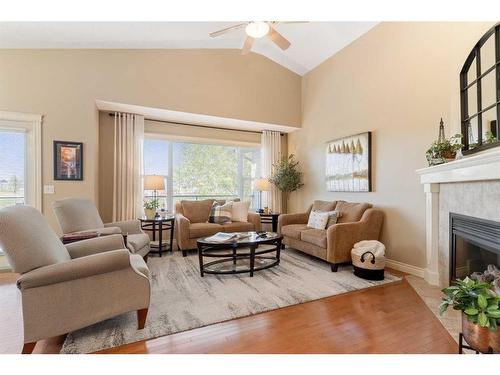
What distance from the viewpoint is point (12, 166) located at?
330 cm

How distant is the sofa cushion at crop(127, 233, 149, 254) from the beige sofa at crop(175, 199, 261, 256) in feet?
2.18

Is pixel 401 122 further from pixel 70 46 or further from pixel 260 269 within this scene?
pixel 70 46

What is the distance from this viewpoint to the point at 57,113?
3414 mm

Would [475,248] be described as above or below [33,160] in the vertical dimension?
below

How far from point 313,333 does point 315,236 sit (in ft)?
5.29

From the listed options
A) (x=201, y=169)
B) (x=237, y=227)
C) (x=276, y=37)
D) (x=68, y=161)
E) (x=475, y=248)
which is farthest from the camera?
(x=201, y=169)

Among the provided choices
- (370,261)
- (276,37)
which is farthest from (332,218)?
(276,37)

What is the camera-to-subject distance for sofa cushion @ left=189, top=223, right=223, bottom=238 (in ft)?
12.4

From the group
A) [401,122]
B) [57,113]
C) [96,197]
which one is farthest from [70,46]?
[401,122]

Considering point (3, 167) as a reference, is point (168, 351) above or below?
below

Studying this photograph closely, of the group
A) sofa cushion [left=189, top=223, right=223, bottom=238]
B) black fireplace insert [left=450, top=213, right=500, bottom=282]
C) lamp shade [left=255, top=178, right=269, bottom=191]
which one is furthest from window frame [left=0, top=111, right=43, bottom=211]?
black fireplace insert [left=450, top=213, right=500, bottom=282]

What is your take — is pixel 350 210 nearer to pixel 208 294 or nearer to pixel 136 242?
pixel 208 294

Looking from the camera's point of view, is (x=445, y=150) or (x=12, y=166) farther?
(x=12, y=166)

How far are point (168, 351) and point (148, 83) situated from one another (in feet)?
12.3
